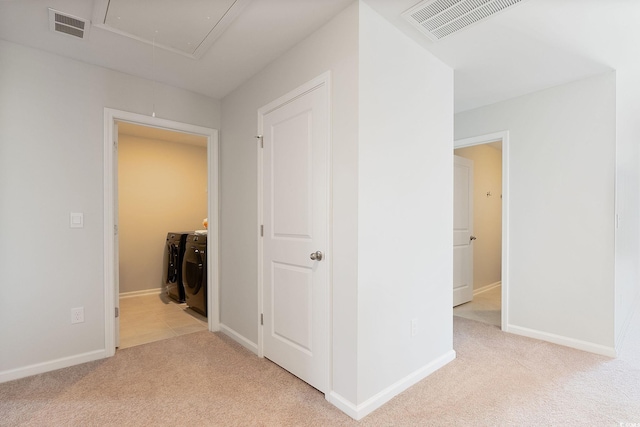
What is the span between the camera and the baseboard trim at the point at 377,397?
71.6 inches

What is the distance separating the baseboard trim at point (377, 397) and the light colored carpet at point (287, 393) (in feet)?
0.11

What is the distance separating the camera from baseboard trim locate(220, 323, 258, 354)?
2726mm

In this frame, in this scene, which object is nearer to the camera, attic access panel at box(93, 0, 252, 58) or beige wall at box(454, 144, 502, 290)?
attic access panel at box(93, 0, 252, 58)

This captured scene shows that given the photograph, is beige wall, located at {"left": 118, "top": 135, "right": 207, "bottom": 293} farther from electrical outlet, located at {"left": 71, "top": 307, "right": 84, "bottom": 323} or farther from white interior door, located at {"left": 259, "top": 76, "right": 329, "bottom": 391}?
white interior door, located at {"left": 259, "top": 76, "right": 329, "bottom": 391}

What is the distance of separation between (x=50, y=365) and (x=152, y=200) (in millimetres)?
2913

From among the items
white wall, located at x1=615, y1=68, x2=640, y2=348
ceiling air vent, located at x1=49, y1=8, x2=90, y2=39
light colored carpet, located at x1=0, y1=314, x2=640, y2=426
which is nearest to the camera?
light colored carpet, located at x1=0, y1=314, x2=640, y2=426

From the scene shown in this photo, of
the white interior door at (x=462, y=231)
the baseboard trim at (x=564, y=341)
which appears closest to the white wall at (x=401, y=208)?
the baseboard trim at (x=564, y=341)

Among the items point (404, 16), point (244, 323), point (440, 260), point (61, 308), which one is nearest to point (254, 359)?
point (244, 323)

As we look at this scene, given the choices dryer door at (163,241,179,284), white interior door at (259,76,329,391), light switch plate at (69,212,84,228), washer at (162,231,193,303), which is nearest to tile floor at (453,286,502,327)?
white interior door at (259,76,329,391)

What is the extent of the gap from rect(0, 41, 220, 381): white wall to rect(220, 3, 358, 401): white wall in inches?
39.6

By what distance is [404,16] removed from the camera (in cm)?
193

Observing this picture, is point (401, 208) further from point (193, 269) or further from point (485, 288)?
point (485, 288)

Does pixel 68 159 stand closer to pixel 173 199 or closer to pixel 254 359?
pixel 254 359

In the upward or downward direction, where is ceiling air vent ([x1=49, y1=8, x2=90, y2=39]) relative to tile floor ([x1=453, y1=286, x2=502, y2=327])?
upward
